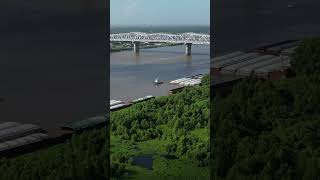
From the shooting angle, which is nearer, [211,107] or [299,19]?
[211,107]

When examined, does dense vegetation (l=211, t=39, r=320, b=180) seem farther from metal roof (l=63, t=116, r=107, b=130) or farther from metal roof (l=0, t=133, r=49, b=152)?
metal roof (l=0, t=133, r=49, b=152)

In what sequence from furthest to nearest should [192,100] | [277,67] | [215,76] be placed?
[277,67], [215,76], [192,100]

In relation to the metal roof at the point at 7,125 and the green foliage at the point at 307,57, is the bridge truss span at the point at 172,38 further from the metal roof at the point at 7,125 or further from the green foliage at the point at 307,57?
the green foliage at the point at 307,57

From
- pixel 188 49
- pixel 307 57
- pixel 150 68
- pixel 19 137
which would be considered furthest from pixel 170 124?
Answer: pixel 307 57

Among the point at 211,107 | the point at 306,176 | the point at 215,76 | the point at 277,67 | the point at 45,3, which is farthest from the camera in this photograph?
the point at 277,67

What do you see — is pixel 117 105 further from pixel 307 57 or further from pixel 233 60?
pixel 307 57

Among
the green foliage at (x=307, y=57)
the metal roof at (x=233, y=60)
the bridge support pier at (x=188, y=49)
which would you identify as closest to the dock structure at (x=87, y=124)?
the bridge support pier at (x=188, y=49)

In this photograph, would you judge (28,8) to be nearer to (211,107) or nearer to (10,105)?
(10,105)

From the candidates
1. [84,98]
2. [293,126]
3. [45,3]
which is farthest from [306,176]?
[45,3]
